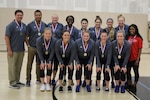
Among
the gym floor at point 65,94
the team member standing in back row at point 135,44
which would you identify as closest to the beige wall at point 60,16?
the gym floor at point 65,94

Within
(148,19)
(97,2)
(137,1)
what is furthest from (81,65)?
(148,19)

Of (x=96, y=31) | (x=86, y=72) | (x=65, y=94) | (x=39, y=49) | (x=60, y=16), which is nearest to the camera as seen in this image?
(x=65, y=94)

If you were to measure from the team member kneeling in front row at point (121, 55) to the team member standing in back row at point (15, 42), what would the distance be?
1911 mm

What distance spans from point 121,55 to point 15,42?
2.17 m

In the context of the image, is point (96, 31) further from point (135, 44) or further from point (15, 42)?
point (15, 42)

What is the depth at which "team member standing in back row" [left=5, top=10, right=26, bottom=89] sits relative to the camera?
5.34 meters

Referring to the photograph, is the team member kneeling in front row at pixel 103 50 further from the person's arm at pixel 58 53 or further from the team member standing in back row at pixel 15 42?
the team member standing in back row at pixel 15 42

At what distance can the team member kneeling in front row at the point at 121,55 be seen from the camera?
5230 mm

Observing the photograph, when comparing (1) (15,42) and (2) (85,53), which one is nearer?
(2) (85,53)

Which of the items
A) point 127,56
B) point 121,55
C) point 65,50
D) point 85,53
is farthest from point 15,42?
point 127,56

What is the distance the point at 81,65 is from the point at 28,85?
1251 millimetres

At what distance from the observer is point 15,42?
5.41 metres

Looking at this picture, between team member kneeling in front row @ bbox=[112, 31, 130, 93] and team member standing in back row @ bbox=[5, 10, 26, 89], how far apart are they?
1.91 meters

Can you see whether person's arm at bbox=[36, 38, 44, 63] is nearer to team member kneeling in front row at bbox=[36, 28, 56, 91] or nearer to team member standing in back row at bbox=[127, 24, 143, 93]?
team member kneeling in front row at bbox=[36, 28, 56, 91]
